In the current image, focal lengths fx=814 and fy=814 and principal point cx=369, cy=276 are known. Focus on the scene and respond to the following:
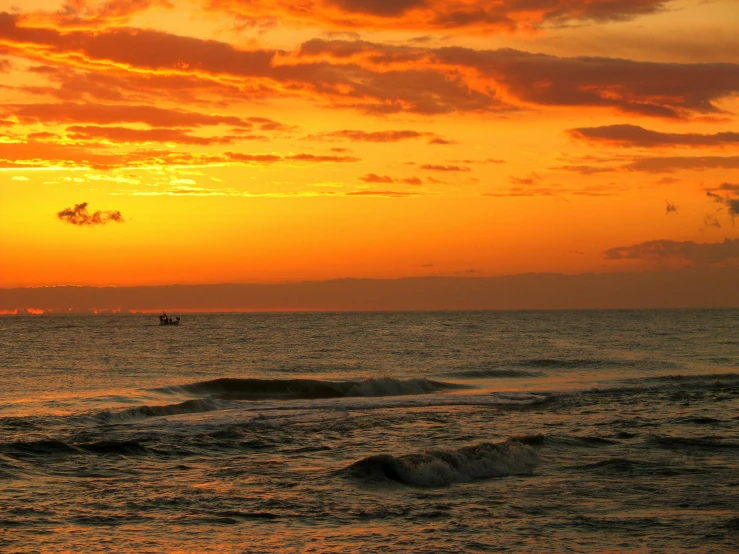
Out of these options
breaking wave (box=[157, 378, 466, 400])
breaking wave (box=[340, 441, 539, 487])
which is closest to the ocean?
breaking wave (box=[340, 441, 539, 487])

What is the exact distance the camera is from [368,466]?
20.8 metres

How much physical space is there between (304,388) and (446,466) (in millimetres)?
26349

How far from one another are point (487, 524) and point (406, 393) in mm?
29438

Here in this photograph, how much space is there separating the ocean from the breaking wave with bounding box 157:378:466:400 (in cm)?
17

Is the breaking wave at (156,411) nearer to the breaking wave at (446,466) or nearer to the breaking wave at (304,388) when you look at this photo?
the breaking wave at (304,388)

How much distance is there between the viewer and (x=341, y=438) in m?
26.6

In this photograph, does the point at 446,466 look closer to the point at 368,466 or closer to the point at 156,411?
the point at 368,466

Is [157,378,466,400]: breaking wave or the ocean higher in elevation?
the ocean

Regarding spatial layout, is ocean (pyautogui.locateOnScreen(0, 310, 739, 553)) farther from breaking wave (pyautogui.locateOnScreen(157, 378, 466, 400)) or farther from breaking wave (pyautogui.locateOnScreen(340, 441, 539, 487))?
breaking wave (pyautogui.locateOnScreen(157, 378, 466, 400))

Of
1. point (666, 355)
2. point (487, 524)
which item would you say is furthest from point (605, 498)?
point (666, 355)

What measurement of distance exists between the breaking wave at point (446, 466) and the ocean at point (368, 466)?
0.06 metres

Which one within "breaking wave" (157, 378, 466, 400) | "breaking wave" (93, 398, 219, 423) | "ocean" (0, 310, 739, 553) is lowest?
"breaking wave" (157, 378, 466, 400)

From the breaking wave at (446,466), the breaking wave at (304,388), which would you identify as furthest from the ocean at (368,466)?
the breaking wave at (304,388)

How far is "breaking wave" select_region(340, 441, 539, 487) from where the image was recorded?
20.1 meters
